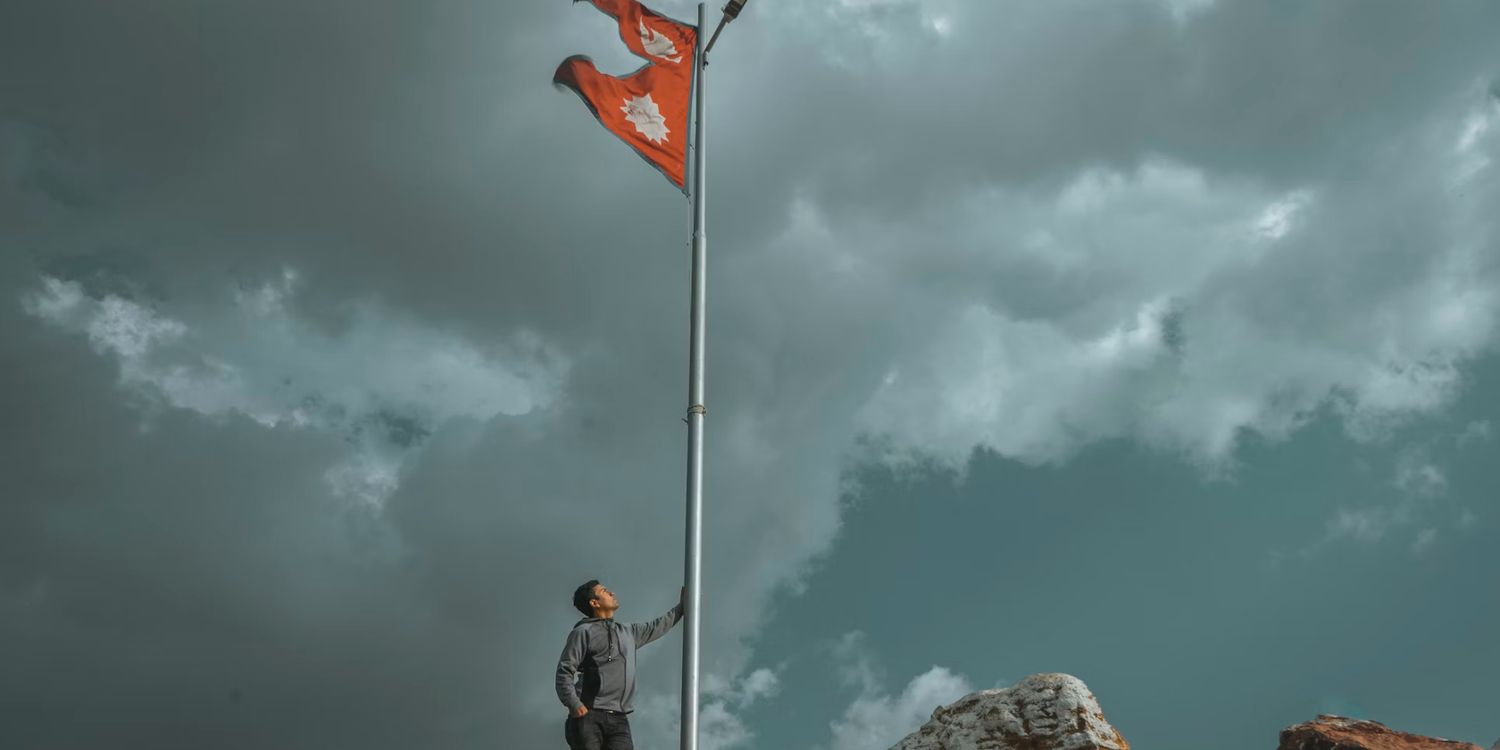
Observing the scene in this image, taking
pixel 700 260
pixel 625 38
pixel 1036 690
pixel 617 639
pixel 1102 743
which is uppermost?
pixel 625 38

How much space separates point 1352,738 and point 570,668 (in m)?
7.85

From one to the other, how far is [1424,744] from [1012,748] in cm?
422

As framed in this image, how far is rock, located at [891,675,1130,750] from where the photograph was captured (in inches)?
439

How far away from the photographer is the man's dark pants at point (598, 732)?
11.9 meters

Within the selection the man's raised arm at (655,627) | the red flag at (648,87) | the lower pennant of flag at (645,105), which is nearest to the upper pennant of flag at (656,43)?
the red flag at (648,87)

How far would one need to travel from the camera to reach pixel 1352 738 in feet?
37.3

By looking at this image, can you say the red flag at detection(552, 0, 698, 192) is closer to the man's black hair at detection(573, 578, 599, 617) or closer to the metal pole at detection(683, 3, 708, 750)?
the metal pole at detection(683, 3, 708, 750)

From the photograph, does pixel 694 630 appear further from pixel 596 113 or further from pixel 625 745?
pixel 596 113

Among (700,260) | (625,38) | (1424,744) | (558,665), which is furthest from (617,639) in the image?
(625,38)

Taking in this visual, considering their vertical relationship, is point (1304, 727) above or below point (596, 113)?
below

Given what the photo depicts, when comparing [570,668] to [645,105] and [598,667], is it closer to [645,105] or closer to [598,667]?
[598,667]

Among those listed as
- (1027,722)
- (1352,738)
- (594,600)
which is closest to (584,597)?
(594,600)

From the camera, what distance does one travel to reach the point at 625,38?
18.3 meters

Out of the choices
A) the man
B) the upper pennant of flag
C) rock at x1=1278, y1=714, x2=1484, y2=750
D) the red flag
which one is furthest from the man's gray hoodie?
the upper pennant of flag
